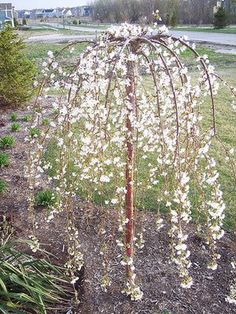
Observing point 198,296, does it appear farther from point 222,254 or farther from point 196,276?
point 222,254

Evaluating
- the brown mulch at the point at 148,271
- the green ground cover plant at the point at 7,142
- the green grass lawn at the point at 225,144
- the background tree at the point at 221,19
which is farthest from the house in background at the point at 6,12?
the brown mulch at the point at 148,271

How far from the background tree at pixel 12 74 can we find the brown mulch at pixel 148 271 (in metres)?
3.95

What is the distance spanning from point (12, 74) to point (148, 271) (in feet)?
17.9

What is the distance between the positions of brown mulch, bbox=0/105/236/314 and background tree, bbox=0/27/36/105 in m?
3.95

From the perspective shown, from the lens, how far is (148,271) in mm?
3182

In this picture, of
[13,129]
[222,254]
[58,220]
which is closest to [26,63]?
[13,129]

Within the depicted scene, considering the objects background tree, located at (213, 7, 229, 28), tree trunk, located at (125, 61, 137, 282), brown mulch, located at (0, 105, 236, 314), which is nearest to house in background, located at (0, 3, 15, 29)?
background tree, located at (213, 7, 229, 28)

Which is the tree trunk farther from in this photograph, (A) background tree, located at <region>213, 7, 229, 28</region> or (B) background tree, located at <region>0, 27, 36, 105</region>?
(A) background tree, located at <region>213, 7, 229, 28</region>

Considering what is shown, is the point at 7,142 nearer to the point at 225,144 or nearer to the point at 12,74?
the point at 12,74

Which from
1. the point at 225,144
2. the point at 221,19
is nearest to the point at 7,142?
the point at 225,144

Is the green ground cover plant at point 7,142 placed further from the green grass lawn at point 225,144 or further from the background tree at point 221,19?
the background tree at point 221,19

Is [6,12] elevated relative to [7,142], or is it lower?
elevated

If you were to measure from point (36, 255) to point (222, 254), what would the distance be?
147cm

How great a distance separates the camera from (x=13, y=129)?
255 inches
